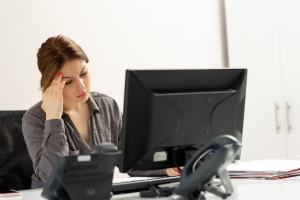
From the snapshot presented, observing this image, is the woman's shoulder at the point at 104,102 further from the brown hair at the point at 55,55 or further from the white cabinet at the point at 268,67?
the white cabinet at the point at 268,67

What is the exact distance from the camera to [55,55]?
1.95m

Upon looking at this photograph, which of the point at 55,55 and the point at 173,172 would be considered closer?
the point at 173,172

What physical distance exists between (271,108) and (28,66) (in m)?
1.95

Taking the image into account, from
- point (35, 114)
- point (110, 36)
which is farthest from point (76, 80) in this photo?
point (110, 36)

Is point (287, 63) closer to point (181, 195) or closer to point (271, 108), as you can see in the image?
point (271, 108)

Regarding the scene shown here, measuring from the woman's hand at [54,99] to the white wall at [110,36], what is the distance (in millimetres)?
838

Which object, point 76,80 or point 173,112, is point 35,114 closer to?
point 76,80

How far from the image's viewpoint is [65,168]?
3.54 ft

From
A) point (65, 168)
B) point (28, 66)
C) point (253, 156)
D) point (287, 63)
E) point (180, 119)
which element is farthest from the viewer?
point (253, 156)

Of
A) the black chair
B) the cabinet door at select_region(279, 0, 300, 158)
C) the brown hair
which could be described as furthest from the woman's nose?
the cabinet door at select_region(279, 0, 300, 158)

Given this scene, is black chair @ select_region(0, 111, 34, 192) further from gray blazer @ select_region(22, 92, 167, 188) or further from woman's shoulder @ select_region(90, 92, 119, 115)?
woman's shoulder @ select_region(90, 92, 119, 115)

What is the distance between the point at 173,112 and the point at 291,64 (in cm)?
227

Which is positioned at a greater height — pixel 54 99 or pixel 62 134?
pixel 54 99

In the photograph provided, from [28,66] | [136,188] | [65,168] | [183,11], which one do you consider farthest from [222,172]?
[183,11]
